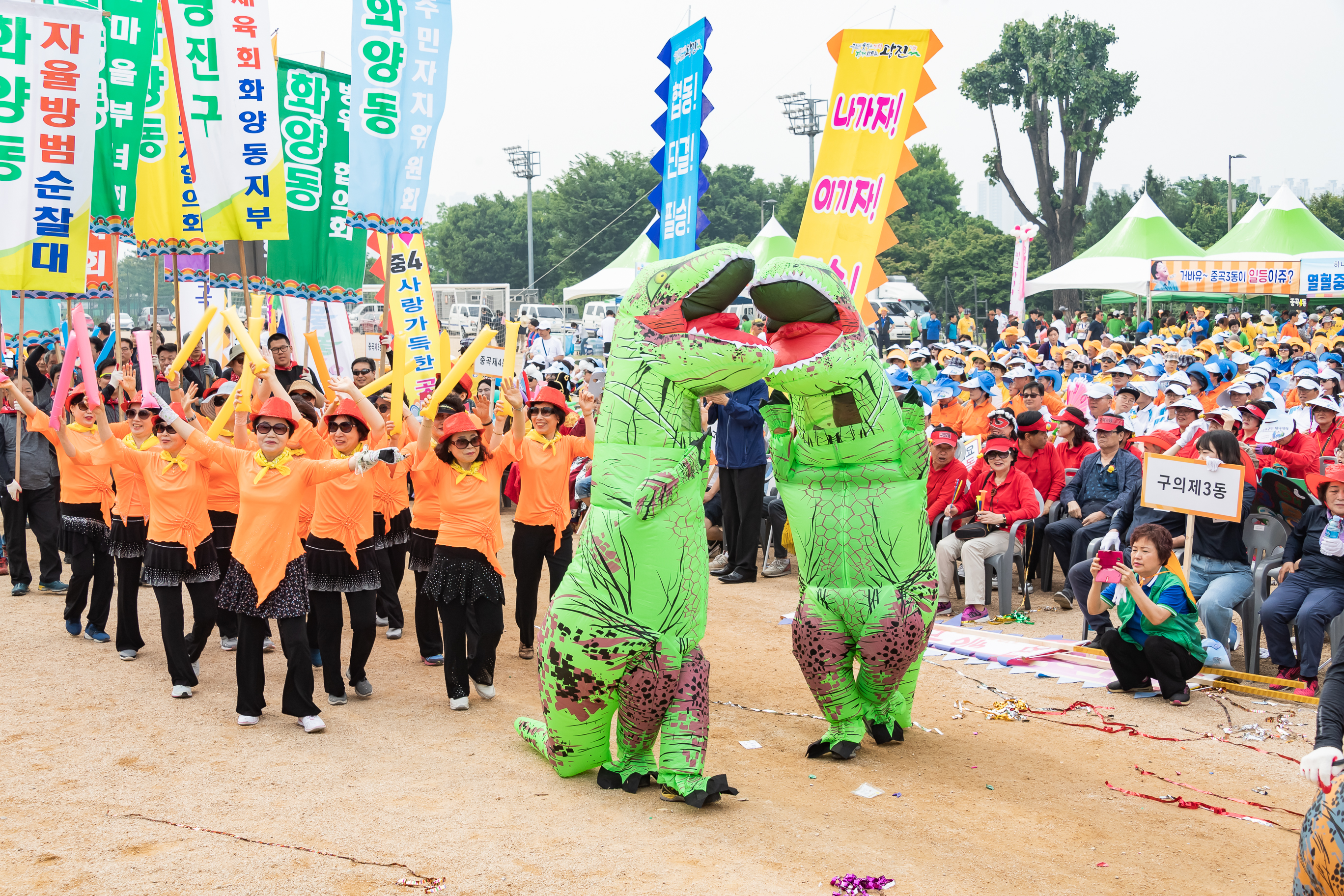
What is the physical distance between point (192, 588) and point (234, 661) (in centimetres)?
80

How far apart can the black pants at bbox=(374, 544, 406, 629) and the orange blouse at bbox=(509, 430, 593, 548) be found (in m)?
1.11

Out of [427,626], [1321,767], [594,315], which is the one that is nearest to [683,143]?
[427,626]

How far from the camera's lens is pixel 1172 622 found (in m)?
6.22

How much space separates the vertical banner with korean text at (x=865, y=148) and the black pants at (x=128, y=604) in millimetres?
4930

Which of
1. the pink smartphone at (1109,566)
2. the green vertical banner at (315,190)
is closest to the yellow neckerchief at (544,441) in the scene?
the pink smartphone at (1109,566)

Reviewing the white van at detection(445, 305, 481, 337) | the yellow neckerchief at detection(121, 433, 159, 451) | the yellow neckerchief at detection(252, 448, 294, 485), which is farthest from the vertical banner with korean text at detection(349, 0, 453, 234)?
the white van at detection(445, 305, 481, 337)

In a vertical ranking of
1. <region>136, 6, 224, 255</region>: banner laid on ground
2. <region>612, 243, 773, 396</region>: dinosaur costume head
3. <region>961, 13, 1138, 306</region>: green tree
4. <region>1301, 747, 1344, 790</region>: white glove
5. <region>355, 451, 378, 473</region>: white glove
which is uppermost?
<region>961, 13, 1138, 306</region>: green tree

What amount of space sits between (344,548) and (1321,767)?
15.6 feet

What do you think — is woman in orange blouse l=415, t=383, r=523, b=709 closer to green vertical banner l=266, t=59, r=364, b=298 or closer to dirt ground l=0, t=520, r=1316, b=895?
dirt ground l=0, t=520, r=1316, b=895

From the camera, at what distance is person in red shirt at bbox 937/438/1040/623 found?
26.7 ft

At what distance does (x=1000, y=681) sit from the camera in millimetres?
6777

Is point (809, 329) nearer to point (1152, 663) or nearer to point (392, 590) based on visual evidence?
point (1152, 663)

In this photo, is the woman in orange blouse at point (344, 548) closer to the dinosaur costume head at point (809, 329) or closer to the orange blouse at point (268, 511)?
the orange blouse at point (268, 511)

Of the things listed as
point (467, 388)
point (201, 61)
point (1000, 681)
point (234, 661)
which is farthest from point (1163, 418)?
point (201, 61)
